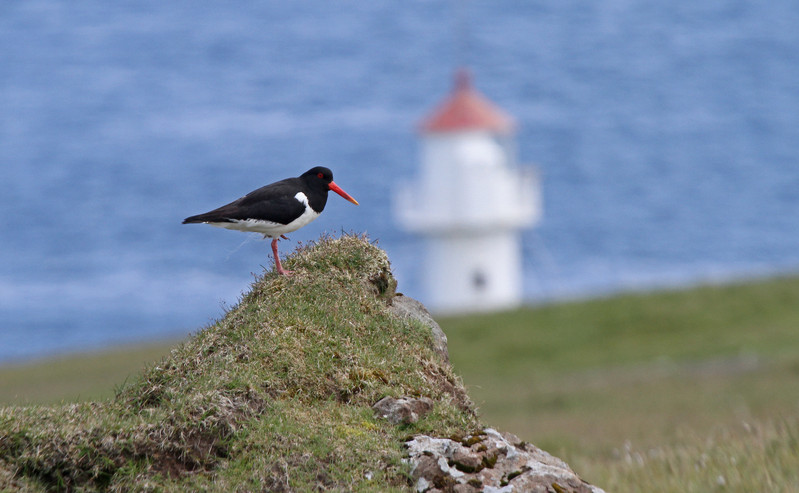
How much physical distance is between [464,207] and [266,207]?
159ft

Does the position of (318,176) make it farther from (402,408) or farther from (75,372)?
(75,372)

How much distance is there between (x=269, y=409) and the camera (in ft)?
28.5

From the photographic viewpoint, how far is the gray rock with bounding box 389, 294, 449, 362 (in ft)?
33.6

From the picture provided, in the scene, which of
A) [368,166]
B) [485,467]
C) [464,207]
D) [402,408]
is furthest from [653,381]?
[368,166]

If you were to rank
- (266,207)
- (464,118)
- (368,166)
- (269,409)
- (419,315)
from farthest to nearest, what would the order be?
1. (368,166)
2. (464,118)
3. (266,207)
4. (419,315)
5. (269,409)

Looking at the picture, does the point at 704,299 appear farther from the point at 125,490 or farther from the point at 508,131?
the point at 125,490

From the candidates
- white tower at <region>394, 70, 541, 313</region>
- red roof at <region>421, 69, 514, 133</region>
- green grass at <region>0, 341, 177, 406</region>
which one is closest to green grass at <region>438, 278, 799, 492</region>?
green grass at <region>0, 341, 177, 406</region>

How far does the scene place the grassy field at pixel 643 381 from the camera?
13.1m

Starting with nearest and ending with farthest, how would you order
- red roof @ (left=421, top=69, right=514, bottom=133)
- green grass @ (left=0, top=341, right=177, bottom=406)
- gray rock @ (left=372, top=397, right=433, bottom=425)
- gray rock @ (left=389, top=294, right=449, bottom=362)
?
gray rock @ (left=372, top=397, right=433, bottom=425) → gray rock @ (left=389, top=294, right=449, bottom=362) → green grass @ (left=0, top=341, right=177, bottom=406) → red roof @ (left=421, top=69, right=514, bottom=133)

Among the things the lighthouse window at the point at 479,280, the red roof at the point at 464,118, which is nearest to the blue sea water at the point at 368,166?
the red roof at the point at 464,118

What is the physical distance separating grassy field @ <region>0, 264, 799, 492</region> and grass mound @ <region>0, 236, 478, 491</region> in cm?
398

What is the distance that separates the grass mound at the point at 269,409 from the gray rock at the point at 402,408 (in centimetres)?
7

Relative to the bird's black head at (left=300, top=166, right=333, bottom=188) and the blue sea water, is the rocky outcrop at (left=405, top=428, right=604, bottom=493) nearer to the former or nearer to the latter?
the bird's black head at (left=300, top=166, right=333, bottom=188)

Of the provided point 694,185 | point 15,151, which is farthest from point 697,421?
point 15,151
